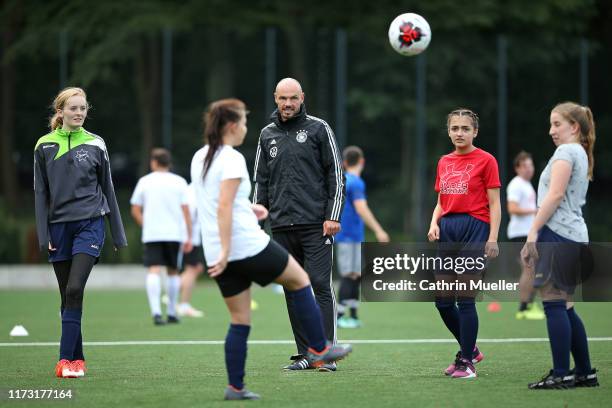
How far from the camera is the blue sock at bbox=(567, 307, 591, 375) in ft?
25.9

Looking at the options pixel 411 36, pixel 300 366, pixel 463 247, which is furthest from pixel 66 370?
pixel 411 36

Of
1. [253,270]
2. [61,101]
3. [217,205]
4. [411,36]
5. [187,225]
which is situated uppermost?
[411,36]

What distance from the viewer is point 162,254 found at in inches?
590

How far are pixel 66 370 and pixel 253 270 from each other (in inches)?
91.3

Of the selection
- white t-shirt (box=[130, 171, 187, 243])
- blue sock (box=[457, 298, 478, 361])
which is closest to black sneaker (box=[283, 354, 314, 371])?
blue sock (box=[457, 298, 478, 361])

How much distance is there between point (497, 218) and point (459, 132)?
2.35 feet

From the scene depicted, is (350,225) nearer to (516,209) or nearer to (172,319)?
(516,209)

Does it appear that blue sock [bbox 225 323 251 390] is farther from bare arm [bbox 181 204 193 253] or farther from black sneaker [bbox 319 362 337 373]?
bare arm [bbox 181 204 193 253]

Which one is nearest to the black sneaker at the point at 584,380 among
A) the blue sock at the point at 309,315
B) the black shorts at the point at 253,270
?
the blue sock at the point at 309,315

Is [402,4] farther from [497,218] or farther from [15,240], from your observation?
[497,218]

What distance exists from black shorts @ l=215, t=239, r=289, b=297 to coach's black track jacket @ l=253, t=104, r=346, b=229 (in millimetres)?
1907

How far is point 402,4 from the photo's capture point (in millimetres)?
27344

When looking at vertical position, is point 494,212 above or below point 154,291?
above

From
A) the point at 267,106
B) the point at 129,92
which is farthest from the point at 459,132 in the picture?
the point at 129,92
